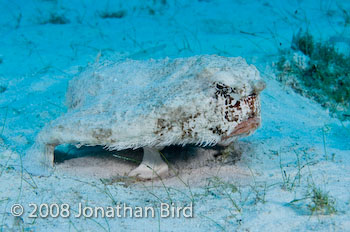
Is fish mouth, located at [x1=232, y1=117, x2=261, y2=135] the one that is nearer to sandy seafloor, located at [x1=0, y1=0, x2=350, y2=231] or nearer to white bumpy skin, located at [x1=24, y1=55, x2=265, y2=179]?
white bumpy skin, located at [x1=24, y1=55, x2=265, y2=179]

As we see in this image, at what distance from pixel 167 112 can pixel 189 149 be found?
1175mm

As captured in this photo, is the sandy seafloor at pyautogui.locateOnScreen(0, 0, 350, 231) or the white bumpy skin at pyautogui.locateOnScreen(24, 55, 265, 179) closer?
the sandy seafloor at pyautogui.locateOnScreen(0, 0, 350, 231)

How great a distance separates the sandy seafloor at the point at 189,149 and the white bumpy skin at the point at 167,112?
381 mm

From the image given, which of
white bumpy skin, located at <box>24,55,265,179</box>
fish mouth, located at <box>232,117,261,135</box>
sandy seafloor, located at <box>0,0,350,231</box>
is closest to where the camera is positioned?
sandy seafloor, located at <box>0,0,350,231</box>

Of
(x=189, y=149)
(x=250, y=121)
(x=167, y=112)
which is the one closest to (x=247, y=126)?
(x=250, y=121)

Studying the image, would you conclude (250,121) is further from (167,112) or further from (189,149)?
(189,149)

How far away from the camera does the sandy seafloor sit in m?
2.33

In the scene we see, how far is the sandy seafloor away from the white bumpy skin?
381 mm

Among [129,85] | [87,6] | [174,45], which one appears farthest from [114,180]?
[87,6]

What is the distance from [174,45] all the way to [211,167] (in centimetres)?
393

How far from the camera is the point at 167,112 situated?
8.65ft

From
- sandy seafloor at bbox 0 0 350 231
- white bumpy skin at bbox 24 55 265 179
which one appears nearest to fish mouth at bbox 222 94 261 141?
white bumpy skin at bbox 24 55 265 179

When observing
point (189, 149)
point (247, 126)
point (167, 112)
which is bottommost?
point (189, 149)

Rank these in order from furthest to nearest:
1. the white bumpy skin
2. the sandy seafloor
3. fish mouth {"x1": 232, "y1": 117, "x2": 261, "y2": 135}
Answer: fish mouth {"x1": 232, "y1": 117, "x2": 261, "y2": 135}, the white bumpy skin, the sandy seafloor
